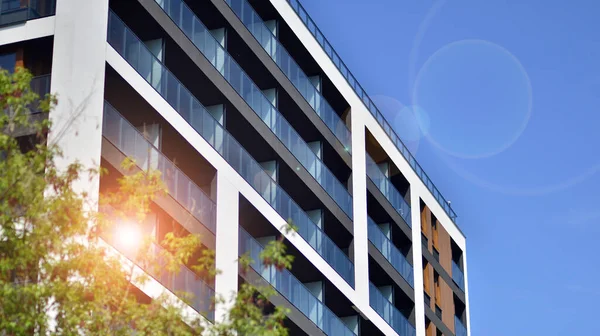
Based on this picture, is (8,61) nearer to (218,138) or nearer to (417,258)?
(218,138)

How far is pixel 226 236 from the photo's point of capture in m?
37.7

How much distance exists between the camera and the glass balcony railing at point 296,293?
1564 inches

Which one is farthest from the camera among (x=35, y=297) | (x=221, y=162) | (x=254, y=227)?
(x=254, y=227)

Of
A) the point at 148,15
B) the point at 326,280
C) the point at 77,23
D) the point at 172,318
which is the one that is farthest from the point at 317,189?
the point at 172,318

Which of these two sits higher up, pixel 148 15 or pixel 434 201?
pixel 434 201

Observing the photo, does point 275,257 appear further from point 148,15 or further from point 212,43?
point 212,43

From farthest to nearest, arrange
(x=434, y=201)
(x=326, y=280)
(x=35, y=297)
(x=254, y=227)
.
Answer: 1. (x=434, y=201)
2. (x=326, y=280)
3. (x=254, y=227)
4. (x=35, y=297)

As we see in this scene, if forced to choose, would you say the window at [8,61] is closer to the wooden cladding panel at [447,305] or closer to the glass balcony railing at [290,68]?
the glass balcony railing at [290,68]

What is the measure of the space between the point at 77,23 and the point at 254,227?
1294cm

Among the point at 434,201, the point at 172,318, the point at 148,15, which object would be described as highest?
the point at 434,201

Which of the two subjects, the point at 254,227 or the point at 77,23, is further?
the point at 254,227

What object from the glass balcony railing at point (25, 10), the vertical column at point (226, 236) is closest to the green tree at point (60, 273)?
the glass balcony railing at point (25, 10)

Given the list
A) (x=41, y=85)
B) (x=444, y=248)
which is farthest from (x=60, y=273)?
(x=444, y=248)

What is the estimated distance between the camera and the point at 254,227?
41812mm
